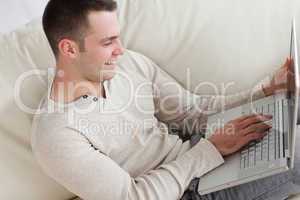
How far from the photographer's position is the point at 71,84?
112 centimetres

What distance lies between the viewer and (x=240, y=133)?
1.10 meters

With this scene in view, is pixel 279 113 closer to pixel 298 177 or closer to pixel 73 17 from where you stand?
pixel 298 177

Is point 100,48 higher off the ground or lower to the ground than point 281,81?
higher

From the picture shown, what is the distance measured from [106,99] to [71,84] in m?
0.11

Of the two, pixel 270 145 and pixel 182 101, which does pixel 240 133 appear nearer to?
pixel 270 145

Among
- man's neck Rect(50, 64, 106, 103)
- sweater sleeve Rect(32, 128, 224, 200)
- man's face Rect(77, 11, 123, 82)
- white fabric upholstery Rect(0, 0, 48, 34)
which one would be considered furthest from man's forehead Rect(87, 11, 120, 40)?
white fabric upholstery Rect(0, 0, 48, 34)

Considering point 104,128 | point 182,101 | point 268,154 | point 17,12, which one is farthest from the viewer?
point 17,12

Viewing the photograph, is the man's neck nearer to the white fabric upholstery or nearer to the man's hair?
the man's hair

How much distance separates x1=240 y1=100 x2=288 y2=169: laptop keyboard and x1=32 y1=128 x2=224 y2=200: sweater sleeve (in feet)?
0.23

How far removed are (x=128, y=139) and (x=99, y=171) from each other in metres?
0.19

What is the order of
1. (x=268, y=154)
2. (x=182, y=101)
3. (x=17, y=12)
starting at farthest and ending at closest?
(x=17, y=12) → (x=182, y=101) → (x=268, y=154)

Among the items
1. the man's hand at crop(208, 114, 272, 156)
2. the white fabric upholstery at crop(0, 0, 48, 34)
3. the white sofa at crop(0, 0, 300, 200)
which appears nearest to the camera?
the man's hand at crop(208, 114, 272, 156)

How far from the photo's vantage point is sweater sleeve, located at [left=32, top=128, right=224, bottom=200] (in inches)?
40.2

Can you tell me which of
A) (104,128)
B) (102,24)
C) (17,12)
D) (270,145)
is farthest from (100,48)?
(17,12)
